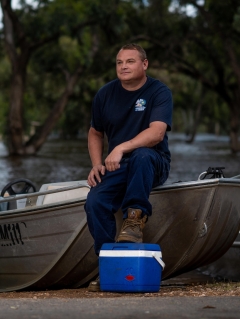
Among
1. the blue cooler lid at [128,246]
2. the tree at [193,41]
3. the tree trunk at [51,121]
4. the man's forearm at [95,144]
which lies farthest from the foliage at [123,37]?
the blue cooler lid at [128,246]

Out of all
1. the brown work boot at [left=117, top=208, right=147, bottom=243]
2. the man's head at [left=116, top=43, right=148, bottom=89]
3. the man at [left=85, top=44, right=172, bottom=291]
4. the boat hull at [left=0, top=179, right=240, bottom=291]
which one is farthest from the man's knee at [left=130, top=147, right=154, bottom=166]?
the boat hull at [left=0, top=179, right=240, bottom=291]

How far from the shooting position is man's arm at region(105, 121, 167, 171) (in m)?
6.47

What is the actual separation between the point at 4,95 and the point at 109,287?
4800 cm

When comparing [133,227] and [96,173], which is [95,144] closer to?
[96,173]

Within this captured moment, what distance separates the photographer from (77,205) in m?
7.64

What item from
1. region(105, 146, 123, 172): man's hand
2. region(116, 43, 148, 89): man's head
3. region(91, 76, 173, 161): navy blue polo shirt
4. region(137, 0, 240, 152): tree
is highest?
region(137, 0, 240, 152): tree

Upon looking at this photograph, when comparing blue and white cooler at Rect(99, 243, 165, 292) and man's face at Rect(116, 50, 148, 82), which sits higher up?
man's face at Rect(116, 50, 148, 82)

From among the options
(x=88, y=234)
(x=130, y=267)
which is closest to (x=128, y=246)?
(x=130, y=267)

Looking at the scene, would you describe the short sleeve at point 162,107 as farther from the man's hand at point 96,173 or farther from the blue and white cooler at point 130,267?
the blue and white cooler at point 130,267

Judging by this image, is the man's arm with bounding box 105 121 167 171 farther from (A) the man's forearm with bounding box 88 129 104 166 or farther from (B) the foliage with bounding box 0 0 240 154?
(B) the foliage with bounding box 0 0 240 154

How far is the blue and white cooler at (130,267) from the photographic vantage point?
6.32 meters

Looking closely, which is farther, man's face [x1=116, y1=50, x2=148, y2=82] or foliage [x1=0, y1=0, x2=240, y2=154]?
foliage [x1=0, y1=0, x2=240, y2=154]

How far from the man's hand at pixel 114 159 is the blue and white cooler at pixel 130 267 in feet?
1.80

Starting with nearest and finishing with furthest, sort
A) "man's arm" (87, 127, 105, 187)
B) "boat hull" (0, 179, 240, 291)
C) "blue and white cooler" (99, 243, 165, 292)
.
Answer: "blue and white cooler" (99, 243, 165, 292)
"man's arm" (87, 127, 105, 187)
"boat hull" (0, 179, 240, 291)
